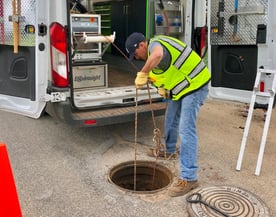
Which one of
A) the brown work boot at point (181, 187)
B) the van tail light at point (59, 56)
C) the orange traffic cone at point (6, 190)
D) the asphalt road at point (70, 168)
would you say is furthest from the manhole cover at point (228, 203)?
the van tail light at point (59, 56)

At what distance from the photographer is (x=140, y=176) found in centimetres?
404

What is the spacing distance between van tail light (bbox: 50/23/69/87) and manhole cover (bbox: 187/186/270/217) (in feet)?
5.57

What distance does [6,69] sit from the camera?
4.14 meters

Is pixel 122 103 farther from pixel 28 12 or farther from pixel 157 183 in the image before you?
pixel 28 12

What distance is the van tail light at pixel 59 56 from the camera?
11.8ft

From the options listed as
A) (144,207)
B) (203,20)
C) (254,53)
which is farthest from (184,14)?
(144,207)

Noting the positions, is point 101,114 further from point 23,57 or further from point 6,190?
point 6,190

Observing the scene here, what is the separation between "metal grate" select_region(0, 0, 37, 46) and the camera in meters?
3.60

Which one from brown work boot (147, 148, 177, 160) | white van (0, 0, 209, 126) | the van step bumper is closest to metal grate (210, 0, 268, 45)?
white van (0, 0, 209, 126)

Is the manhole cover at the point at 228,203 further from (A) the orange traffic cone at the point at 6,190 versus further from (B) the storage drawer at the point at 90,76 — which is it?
(B) the storage drawer at the point at 90,76

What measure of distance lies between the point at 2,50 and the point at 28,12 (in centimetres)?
74

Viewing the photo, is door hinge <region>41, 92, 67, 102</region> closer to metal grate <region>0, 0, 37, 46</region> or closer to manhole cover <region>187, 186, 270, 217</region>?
metal grate <region>0, 0, 37, 46</region>

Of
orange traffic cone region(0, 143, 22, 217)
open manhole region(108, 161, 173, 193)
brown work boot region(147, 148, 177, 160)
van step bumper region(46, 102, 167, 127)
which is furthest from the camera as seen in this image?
brown work boot region(147, 148, 177, 160)

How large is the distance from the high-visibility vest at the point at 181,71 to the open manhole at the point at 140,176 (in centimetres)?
93
